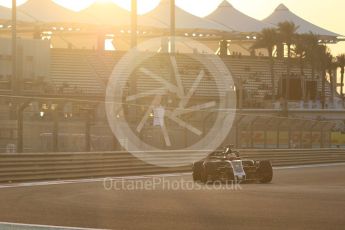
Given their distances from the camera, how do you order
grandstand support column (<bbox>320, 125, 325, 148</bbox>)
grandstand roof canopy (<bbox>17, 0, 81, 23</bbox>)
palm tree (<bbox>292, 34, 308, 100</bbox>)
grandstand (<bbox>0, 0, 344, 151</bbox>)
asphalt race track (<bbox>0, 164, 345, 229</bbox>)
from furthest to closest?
1. palm tree (<bbox>292, 34, 308, 100</bbox>)
2. grandstand roof canopy (<bbox>17, 0, 81, 23</bbox>)
3. grandstand support column (<bbox>320, 125, 325, 148</bbox>)
4. grandstand (<bbox>0, 0, 344, 151</bbox>)
5. asphalt race track (<bbox>0, 164, 345, 229</bbox>)

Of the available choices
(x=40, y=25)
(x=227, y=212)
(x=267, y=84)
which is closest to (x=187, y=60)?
(x=267, y=84)

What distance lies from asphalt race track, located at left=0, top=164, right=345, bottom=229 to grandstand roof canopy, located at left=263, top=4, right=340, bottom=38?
2946 inches

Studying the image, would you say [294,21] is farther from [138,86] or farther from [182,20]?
[138,86]

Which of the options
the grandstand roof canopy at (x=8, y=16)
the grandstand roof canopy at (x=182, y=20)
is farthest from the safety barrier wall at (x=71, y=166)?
the grandstand roof canopy at (x=182, y=20)

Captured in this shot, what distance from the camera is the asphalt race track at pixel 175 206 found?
11.4 metres

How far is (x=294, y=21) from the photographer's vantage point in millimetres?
100312

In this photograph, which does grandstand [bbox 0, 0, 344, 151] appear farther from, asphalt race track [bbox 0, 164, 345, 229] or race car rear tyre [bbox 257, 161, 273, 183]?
race car rear tyre [bbox 257, 161, 273, 183]

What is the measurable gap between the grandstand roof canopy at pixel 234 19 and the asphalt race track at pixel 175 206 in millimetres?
72318

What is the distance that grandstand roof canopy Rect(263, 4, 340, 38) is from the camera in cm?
9370

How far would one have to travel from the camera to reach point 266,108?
232ft

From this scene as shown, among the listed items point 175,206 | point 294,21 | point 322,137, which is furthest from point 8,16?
point 175,206

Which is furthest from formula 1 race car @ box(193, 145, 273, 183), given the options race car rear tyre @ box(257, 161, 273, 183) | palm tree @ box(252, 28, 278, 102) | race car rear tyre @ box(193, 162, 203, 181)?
palm tree @ box(252, 28, 278, 102)

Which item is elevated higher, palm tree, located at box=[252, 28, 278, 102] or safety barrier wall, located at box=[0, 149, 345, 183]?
palm tree, located at box=[252, 28, 278, 102]

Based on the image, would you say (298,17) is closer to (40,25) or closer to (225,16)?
(225,16)
